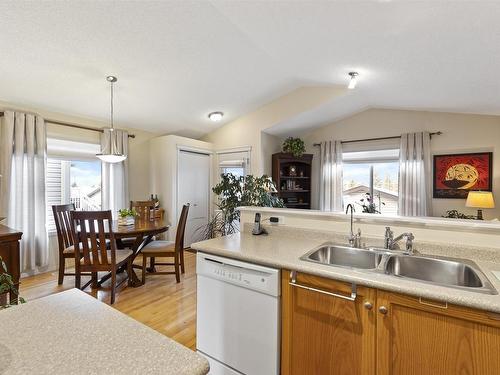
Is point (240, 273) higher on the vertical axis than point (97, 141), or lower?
lower

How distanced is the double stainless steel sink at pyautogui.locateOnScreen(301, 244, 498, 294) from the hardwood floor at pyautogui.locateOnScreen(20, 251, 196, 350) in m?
1.28

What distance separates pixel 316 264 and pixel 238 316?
583 millimetres

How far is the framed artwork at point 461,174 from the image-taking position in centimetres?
378

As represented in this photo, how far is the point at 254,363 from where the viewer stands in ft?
4.91

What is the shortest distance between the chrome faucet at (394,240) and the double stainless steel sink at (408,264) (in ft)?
0.14

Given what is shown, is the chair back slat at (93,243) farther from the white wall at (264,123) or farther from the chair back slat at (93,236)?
the white wall at (264,123)

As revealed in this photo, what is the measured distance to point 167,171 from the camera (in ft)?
15.1

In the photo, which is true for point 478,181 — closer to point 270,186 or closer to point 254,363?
point 270,186

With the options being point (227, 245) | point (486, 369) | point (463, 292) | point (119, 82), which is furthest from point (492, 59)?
point (119, 82)

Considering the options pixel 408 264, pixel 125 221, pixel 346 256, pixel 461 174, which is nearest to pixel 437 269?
pixel 408 264

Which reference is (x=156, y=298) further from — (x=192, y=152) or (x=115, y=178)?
(x=192, y=152)

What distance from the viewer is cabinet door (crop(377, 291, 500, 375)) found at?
3.24 ft

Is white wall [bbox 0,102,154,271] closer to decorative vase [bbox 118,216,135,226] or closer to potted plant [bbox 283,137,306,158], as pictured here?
decorative vase [bbox 118,216,135,226]

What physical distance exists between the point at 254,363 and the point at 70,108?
3.92m
